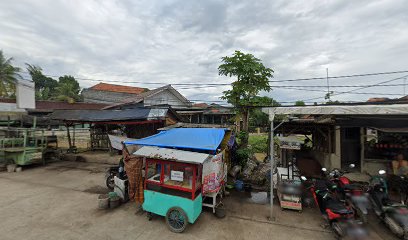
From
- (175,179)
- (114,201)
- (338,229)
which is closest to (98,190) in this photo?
(114,201)

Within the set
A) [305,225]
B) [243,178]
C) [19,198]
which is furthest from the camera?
[243,178]

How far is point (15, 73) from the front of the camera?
2519 centimetres

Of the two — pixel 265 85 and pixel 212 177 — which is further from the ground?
pixel 265 85

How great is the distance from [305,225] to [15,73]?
34.9m

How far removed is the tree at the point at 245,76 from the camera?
37.7 ft

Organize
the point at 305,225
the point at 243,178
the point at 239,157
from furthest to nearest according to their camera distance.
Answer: the point at 239,157, the point at 243,178, the point at 305,225

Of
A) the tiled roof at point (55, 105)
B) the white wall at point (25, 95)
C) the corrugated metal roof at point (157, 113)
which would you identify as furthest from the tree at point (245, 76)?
the tiled roof at point (55, 105)

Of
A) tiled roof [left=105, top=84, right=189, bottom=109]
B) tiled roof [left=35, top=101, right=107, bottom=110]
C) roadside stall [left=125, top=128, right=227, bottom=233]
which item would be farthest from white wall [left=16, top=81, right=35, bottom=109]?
roadside stall [left=125, top=128, right=227, bottom=233]

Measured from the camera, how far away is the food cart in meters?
5.39

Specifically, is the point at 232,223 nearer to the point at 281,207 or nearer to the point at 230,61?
the point at 281,207

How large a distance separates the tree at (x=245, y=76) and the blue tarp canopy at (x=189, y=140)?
190 inches

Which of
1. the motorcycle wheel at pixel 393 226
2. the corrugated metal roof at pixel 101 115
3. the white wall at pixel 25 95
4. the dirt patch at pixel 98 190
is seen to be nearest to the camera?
the motorcycle wheel at pixel 393 226

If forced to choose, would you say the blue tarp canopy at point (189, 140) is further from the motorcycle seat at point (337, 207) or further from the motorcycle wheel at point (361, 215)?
the motorcycle wheel at point (361, 215)

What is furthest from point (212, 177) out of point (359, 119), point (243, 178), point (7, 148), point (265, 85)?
point (7, 148)
